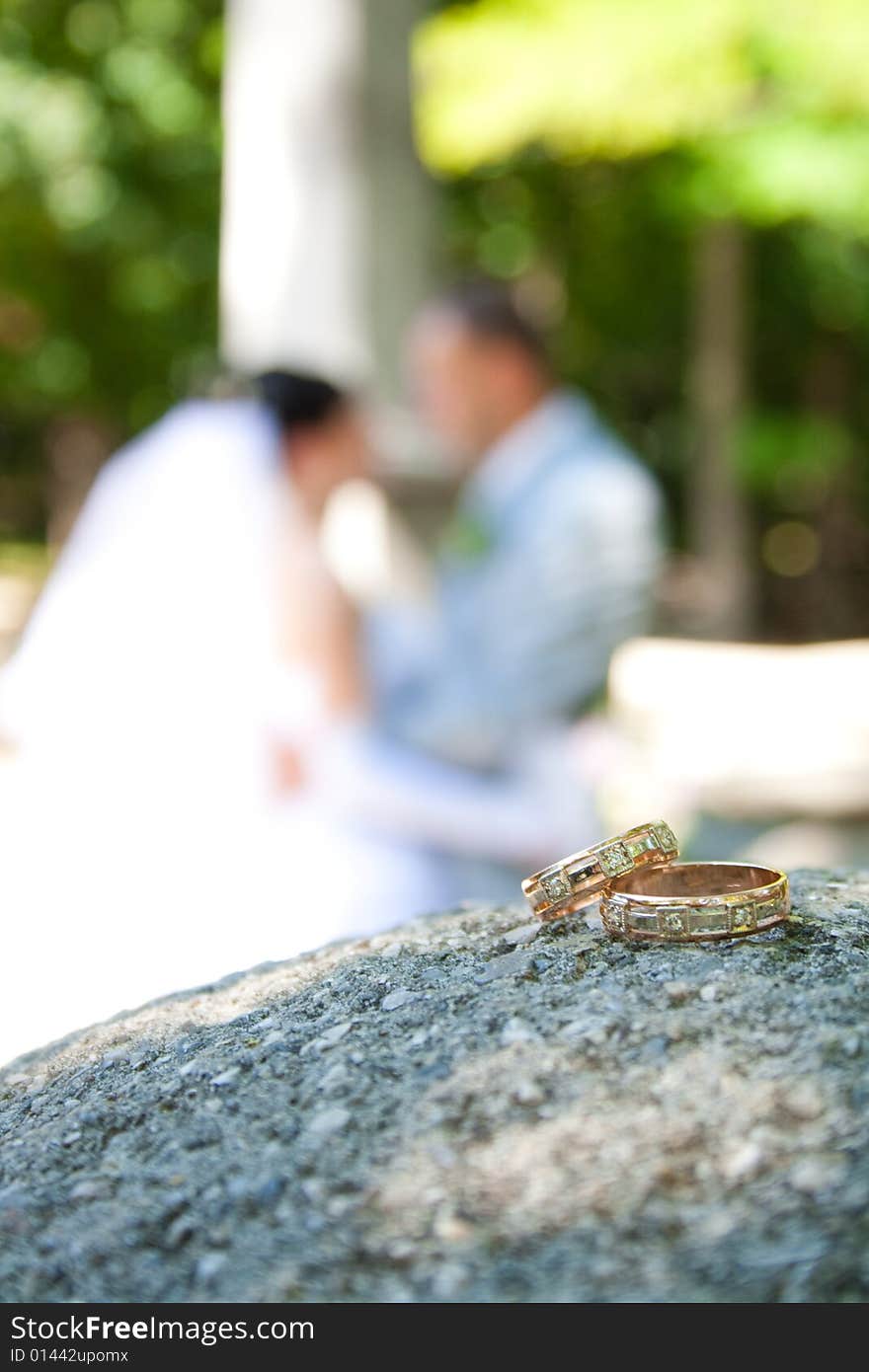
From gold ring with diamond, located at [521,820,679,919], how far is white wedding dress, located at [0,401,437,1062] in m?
1.65

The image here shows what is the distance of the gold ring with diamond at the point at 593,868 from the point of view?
180cm

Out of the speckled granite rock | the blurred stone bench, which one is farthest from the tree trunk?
the speckled granite rock

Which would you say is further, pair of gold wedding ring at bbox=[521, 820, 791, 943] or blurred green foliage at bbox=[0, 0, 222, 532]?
blurred green foliage at bbox=[0, 0, 222, 532]

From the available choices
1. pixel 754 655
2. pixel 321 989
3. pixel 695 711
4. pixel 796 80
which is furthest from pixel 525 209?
pixel 321 989

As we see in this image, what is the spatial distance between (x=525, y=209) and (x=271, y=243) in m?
9.08

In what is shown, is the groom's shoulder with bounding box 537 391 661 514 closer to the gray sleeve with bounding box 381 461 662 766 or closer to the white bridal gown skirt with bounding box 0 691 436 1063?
the gray sleeve with bounding box 381 461 662 766

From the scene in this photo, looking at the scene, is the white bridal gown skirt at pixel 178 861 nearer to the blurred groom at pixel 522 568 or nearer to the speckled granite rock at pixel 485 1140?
the blurred groom at pixel 522 568

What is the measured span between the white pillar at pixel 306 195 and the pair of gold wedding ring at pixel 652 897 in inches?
197

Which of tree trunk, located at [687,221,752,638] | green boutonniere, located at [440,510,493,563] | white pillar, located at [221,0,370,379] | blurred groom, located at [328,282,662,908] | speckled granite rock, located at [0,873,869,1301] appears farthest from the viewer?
tree trunk, located at [687,221,752,638]

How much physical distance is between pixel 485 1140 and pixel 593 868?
0.47 metres

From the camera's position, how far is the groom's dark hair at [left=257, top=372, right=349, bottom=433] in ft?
14.2

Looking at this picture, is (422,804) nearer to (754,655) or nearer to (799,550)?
(754,655)

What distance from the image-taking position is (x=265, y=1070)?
1.61 metres

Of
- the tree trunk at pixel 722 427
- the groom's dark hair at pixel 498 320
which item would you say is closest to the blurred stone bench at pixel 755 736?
the groom's dark hair at pixel 498 320
